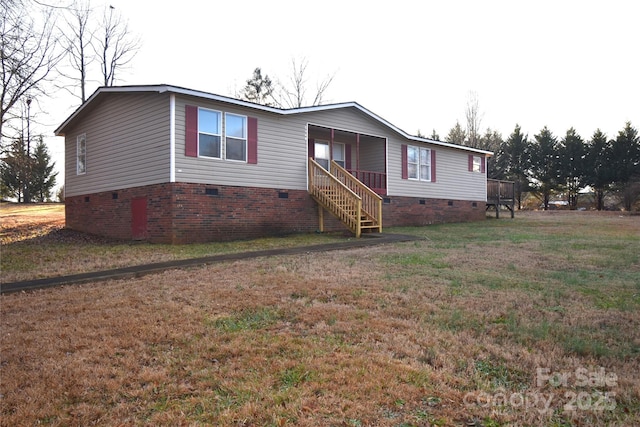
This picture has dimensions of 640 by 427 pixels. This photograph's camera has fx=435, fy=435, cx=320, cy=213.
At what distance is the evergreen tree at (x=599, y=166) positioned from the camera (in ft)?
115

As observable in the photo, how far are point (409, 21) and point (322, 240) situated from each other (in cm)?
672

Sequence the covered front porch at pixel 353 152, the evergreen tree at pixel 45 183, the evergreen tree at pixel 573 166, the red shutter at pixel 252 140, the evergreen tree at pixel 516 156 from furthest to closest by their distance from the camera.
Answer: the evergreen tree at pixel 516 156
the evergreen tree at pixel 45 183
the evergreen tree at pixel 573 166
the covered front porch at pixel 353 152
the red shutter at pixel 252 140

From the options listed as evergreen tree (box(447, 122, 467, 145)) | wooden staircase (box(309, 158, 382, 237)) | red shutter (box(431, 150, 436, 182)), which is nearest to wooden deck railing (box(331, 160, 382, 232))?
wooden staircase (box(309, 158, 382, 237))

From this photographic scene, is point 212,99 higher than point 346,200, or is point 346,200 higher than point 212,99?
point 212,99

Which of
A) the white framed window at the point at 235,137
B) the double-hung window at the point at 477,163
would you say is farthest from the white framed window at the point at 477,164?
the white framed window at the point at 235,137

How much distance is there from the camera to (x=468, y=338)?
389 centimetres

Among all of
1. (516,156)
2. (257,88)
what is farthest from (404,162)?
(516,156)

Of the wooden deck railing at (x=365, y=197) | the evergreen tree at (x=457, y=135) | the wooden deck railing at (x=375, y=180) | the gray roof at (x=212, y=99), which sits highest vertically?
the evergreen tree at (x=457, y=135)

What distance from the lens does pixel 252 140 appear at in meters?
13.2

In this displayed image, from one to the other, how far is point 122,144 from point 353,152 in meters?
8.92

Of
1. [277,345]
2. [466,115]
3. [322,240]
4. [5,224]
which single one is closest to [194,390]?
[277,345]

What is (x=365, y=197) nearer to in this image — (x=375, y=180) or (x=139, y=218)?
(x=375, y=180)

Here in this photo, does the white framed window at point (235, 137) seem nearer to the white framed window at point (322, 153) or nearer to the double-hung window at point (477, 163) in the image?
the white framed window at point (322, 153)

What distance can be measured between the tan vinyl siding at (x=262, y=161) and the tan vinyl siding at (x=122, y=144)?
446 mm
